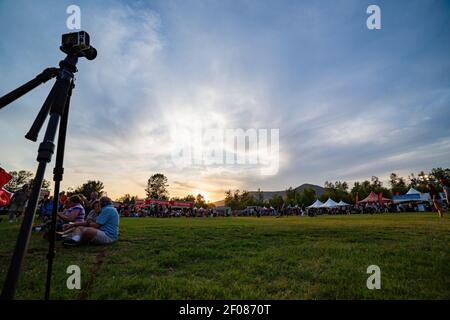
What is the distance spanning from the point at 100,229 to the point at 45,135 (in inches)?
275

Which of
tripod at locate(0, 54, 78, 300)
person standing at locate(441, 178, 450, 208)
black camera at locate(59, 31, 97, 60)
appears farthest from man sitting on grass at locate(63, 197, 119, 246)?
person standing at locate(441, 178, 450, 208)

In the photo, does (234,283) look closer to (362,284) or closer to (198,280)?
(198,280)

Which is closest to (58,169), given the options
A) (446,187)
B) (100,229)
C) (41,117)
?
(41,117)

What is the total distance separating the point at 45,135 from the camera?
63.6 inches

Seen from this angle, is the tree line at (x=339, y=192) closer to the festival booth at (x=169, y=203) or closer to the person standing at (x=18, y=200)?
the festival booth at (x=169, y=203)

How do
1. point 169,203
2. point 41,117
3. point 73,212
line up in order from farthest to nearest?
1. point 169,203
2. point 73,212
3. point 41,117

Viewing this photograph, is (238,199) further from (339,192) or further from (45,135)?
(45,135)

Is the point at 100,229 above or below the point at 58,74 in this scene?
below

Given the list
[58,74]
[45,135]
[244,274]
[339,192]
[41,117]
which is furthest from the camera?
[339,192]

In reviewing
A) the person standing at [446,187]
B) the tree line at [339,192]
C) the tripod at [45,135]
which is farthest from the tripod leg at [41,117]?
A: the tree line at [339,192]

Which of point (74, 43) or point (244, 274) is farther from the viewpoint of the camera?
point (244, 274)

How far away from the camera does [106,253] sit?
19.9 feet

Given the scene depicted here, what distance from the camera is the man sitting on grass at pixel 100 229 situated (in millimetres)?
7059
